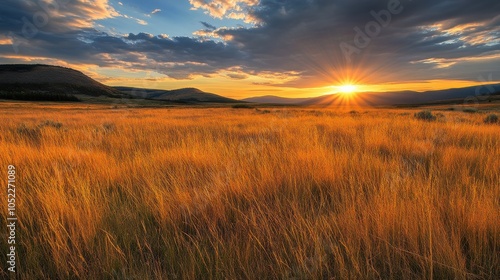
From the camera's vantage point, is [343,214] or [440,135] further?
[440,135]

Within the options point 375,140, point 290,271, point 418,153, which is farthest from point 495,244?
point 375,140

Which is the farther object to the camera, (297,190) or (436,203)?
(297,190)

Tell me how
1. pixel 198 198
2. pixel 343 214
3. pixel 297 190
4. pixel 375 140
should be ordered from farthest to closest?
pixel 375 140
pixel 297 190
pixel 198 198
pixel 343 214

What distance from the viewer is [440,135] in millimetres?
6730

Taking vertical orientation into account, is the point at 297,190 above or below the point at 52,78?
below

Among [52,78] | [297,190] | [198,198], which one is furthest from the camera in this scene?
[52,78]

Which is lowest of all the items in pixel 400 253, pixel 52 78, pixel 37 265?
pixel 37 265

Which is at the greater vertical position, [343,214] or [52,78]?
[52,78]

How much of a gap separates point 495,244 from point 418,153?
326cm

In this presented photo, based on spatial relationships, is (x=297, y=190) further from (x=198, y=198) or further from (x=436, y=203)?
(x=436, y=203)

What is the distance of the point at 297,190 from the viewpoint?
269 cm

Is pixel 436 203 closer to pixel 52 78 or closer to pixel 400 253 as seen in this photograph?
pixel 400 253

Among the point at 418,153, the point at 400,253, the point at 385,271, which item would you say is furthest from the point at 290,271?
the point at 418,153

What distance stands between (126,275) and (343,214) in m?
1.57
